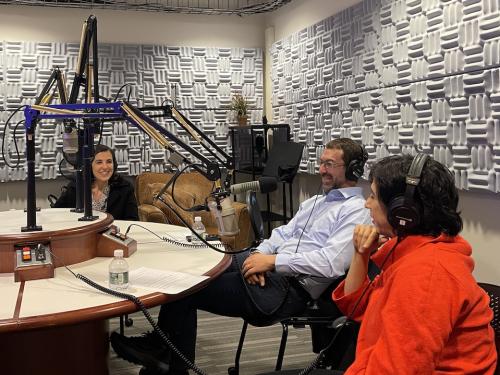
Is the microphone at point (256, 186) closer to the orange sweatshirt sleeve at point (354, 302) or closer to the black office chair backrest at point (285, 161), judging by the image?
the orange sweatshirt sleeve at point (354, 302)

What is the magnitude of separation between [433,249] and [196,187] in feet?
13.4

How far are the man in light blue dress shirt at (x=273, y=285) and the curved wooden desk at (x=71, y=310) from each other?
0.62 feet

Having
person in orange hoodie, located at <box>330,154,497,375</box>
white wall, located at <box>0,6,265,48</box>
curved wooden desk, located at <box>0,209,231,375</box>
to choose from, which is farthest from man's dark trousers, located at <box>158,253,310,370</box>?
white wall, located at <box>0,6,265,48</box>

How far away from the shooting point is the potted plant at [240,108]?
5.89 m

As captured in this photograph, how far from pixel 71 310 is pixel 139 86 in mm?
4380

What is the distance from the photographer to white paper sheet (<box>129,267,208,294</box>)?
1.77 metres

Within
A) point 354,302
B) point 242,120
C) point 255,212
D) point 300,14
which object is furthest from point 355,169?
point 242,120

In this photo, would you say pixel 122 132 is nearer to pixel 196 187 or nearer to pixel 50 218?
pixel 196 187

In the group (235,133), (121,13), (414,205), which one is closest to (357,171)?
(414,205)

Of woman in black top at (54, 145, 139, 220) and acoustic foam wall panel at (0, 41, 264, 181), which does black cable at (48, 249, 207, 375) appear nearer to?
woman in black top at (54, 145, 139, 220)

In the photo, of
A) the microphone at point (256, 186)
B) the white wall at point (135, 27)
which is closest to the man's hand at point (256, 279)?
the microphone at point (256, 186)

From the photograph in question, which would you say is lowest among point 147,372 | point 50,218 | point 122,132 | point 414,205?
point 147,372

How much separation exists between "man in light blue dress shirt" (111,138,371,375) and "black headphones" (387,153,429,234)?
1022mm

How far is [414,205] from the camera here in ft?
4.36
